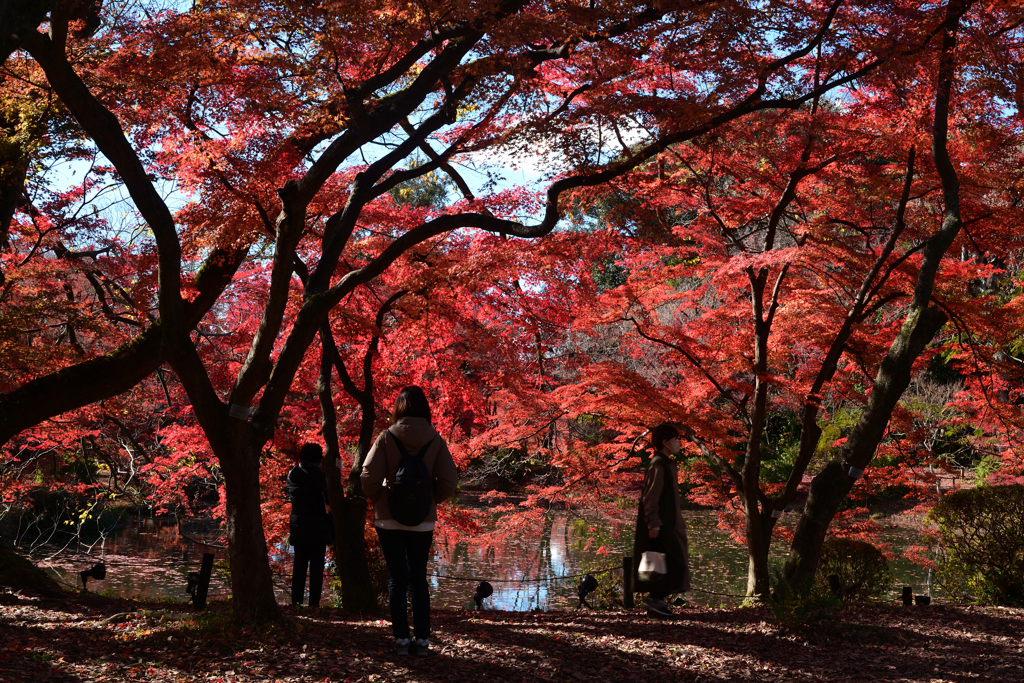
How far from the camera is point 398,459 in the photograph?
3.70 metres

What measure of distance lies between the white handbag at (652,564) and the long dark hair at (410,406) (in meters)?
1.84

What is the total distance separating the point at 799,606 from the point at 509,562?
8.94 m

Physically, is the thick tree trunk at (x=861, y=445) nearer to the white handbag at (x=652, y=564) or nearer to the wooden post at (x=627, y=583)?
the wooden post at (x=627, y=583)

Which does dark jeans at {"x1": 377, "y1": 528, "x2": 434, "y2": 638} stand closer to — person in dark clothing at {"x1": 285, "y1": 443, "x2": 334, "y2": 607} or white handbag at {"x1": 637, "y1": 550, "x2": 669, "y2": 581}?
white handbag at {"x1": 637, "y1": 550, "x2": 669, "y2": 581}

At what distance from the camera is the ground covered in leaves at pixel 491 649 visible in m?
3.57

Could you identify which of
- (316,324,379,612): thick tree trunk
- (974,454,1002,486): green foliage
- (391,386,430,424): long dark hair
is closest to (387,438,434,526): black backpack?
(391,386,430,424): long dark hair

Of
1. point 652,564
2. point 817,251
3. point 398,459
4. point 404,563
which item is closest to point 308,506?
point 404,563

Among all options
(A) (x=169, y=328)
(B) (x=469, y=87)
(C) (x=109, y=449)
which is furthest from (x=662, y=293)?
(C) (x=109, y=449)

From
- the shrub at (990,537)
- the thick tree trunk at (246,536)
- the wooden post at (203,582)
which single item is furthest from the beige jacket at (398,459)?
the shrub at (990,537)

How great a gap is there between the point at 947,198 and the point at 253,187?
6.28m

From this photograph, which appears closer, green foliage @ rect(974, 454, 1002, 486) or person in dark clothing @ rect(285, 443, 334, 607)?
person in dark clothing @ rect(285, 443, 334, 607)

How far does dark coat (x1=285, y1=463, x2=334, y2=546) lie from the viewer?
19.4ft

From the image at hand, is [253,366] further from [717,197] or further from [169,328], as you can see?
[717,197]

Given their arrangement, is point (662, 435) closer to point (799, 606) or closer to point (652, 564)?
point (652, 564)
